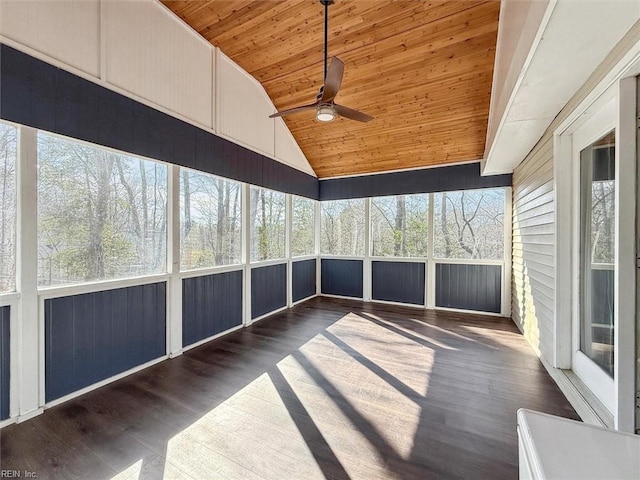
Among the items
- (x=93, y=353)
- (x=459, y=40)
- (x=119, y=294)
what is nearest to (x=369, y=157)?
(x=459, y=40)

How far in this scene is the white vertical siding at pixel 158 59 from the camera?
9.02 ft

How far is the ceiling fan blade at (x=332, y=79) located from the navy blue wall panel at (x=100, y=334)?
105 inches

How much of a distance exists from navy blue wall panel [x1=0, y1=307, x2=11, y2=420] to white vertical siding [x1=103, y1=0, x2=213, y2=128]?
7.10 ft

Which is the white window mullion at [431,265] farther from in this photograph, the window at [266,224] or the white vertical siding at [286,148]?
the window at [266,224]

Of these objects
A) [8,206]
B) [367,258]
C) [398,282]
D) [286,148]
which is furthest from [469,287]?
[8,206]

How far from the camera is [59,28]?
2.37 metres

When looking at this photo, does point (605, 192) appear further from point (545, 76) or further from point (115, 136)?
point (115, 136)

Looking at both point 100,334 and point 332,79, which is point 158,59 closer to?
point 332,79

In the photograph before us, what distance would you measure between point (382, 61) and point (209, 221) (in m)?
3.11

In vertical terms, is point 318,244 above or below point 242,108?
below

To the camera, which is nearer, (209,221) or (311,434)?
(311,434)

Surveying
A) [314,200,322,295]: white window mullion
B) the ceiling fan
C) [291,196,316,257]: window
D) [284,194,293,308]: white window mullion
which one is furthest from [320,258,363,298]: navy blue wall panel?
the ceiling fan

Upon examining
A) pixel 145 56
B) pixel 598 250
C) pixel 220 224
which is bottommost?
pixel 598 250

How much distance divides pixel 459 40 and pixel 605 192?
2354 mm
